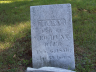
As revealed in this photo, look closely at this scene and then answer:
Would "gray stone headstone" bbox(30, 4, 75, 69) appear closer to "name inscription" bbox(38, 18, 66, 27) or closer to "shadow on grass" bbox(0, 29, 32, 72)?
"name inscription" bbox(38, 18, 66, 27)

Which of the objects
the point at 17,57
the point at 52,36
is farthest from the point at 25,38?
the point at 52,36

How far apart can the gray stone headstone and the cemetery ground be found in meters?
0.34

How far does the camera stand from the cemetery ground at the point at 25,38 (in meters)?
2.70

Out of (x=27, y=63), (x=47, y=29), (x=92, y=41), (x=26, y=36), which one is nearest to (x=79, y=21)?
(x=92, y=41)

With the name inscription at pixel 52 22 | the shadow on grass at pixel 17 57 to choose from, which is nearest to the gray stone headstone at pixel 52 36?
the name inscription at pixel 52 22

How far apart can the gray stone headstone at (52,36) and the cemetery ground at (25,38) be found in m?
0.34

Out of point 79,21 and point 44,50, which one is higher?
point 79,21

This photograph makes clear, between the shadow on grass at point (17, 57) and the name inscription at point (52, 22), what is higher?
the name inscription at point (52, 22)

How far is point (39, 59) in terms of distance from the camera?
2.58 meters

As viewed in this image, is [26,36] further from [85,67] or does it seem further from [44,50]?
[85,67]

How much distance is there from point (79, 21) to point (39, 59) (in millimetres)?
2439

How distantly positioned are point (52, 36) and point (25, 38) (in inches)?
51.0

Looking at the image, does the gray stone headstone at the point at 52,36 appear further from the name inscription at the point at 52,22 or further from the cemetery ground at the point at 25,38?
the cemetery ground at the point at 25,38

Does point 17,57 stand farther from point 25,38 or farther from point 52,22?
Answer: point 52,22
